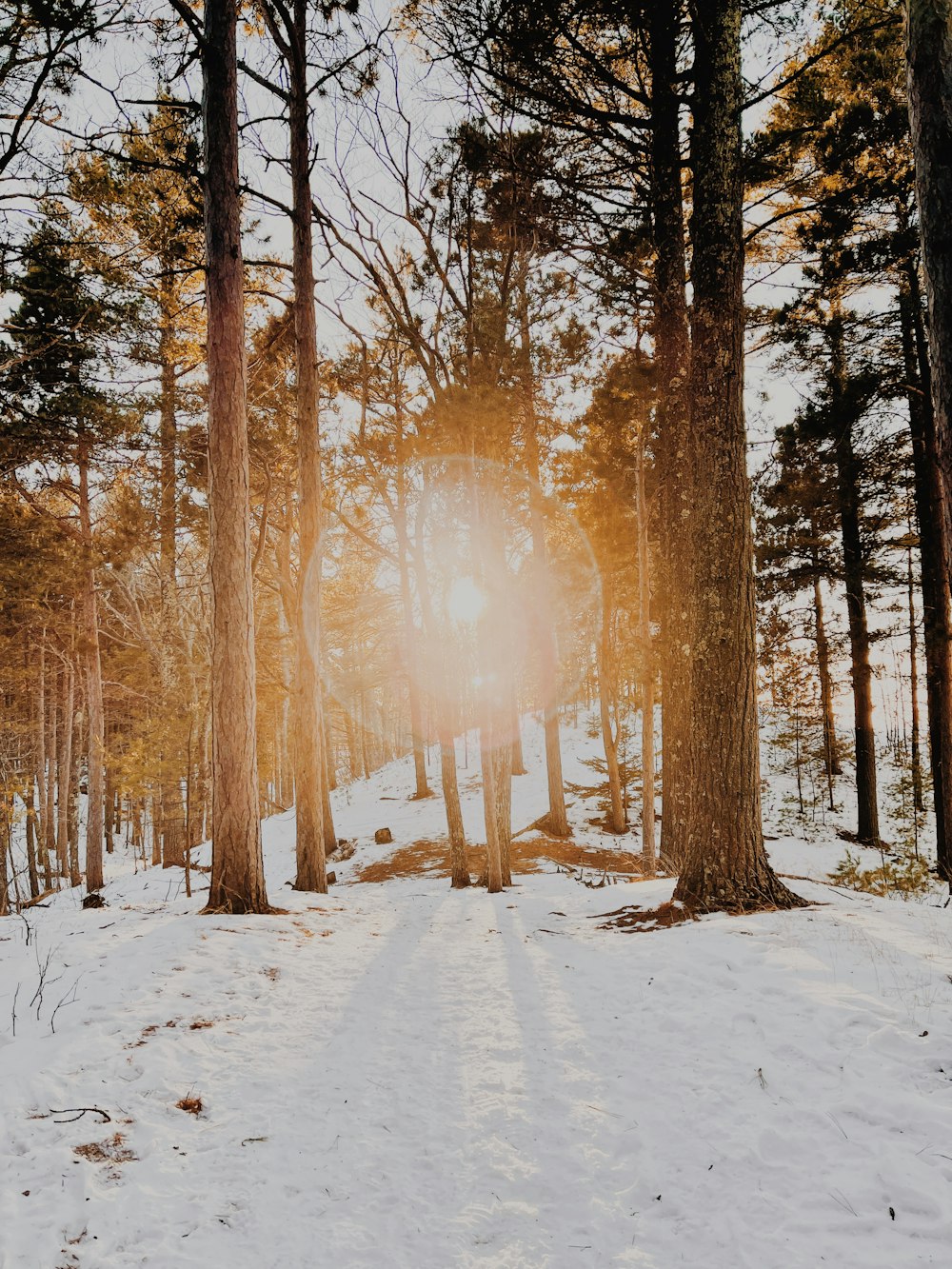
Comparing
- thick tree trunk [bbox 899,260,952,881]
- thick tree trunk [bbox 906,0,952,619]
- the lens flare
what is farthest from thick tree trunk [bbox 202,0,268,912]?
the lens flare

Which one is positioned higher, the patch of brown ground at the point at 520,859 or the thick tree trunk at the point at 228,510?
the thick tree trunk at the point at 228,510

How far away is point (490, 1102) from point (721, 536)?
438cm

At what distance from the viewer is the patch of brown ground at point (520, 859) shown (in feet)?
40.8

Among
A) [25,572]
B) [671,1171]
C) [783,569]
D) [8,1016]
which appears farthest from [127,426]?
[783,569]

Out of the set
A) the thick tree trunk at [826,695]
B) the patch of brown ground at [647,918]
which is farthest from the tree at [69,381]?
the thick tree trunk at [826,695]

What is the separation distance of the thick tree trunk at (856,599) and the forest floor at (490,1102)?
994 centimetres

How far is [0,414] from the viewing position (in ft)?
35.4

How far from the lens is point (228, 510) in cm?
611

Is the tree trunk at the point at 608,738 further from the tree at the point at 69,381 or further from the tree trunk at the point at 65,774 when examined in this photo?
the tree trunk at the point at 65,774

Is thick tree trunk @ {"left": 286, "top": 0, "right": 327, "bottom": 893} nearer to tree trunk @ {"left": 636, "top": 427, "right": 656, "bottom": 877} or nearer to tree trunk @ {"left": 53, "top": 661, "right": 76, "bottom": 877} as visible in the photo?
tree trunk @ {"left": 636, "top": 427, "right": 656, "bottom": 877}

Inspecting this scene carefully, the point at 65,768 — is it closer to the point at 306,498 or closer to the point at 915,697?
the point at 306,498

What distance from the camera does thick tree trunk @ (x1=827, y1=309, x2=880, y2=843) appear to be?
1259cm

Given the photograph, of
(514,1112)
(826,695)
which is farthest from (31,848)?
(826,695)

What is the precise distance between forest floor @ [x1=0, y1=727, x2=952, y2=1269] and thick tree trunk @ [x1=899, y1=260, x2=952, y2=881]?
6.11 meters
